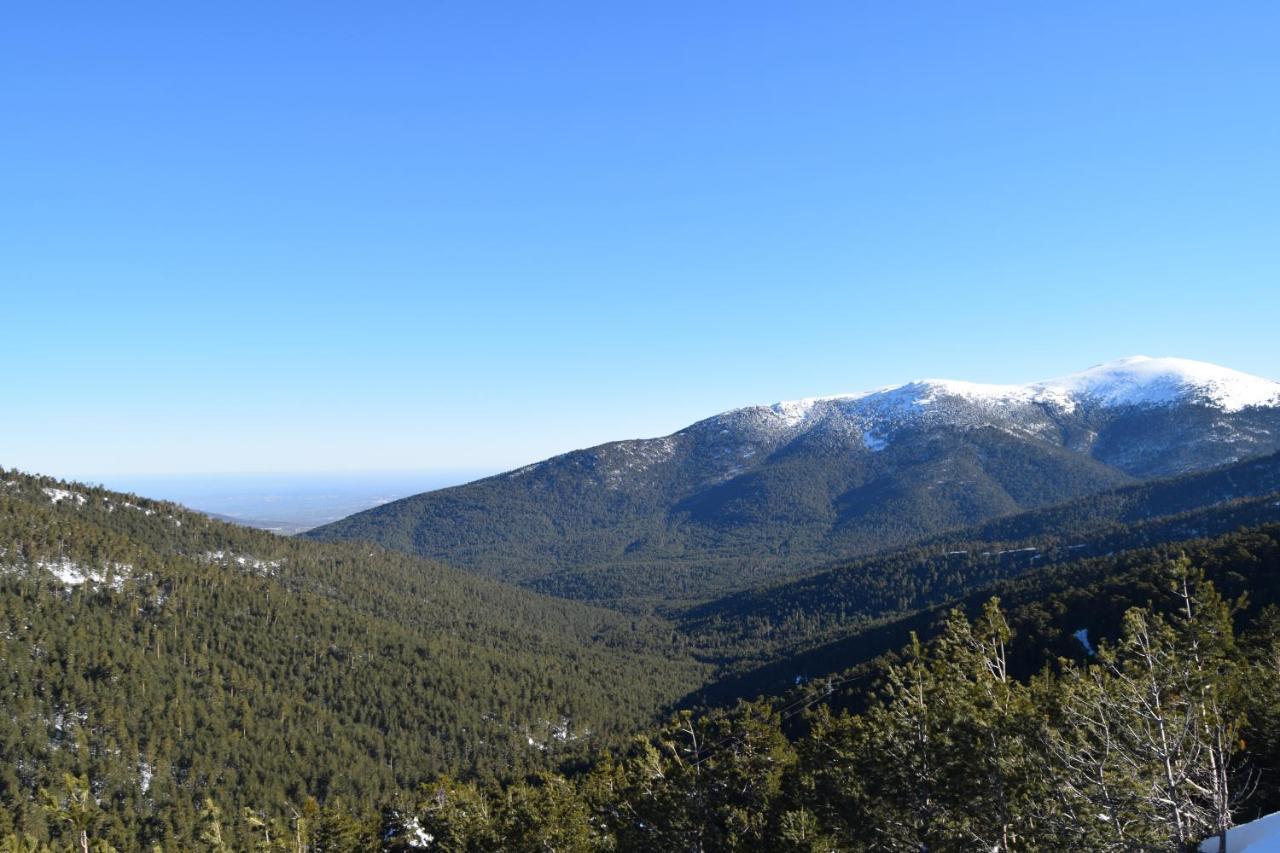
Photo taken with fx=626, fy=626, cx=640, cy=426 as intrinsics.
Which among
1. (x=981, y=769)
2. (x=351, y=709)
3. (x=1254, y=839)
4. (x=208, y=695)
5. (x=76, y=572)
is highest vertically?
(x=76, y=572)

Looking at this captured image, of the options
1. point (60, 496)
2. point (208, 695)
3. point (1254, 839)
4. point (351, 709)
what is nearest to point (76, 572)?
point (208, 695)

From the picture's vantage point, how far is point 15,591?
143 m

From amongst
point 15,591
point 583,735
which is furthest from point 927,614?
point 15,591

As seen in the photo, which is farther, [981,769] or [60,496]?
[60,496]

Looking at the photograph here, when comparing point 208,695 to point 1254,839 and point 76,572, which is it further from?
point 1254,839

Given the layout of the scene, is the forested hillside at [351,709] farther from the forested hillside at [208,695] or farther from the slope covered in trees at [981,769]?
the forested hillside at [208,695]

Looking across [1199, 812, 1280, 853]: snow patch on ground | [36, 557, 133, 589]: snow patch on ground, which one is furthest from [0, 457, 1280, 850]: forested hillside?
[1199, 812, 1280, 853]: snow patch on ground

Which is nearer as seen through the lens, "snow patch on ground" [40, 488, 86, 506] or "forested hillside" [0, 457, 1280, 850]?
"forested hillside" [0, 457, 1280, 850]

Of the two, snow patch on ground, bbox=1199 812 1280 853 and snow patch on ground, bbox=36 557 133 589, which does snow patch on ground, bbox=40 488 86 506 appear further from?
snow patch on ground, bbox=1199 812 1280 853

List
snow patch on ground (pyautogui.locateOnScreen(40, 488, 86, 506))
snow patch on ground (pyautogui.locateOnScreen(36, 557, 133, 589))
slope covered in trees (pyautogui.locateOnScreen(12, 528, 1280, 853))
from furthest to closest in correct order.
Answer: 1. snow patch on ground (pyautogui.locateOnScreen(40, 488, 86, 506))
2. snow patch on ground (pyautogui.locateOnScreen(36, 557, 133, 589))
3. slope covered in trees (pyautogui.locateOnScreen(12, 528, 1280, 853))

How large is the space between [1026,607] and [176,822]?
166 metres

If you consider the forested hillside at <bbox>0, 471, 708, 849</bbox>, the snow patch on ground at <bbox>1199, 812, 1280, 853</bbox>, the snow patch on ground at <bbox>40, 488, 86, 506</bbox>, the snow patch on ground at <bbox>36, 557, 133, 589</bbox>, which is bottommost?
the forested hillside at <bbox>0, 471, 708, 849</bbox>

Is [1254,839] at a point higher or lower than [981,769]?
lower

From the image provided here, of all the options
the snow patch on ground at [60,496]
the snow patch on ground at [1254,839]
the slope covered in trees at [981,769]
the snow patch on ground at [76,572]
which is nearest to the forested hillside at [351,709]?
the slope covered in trees at [981,769]
